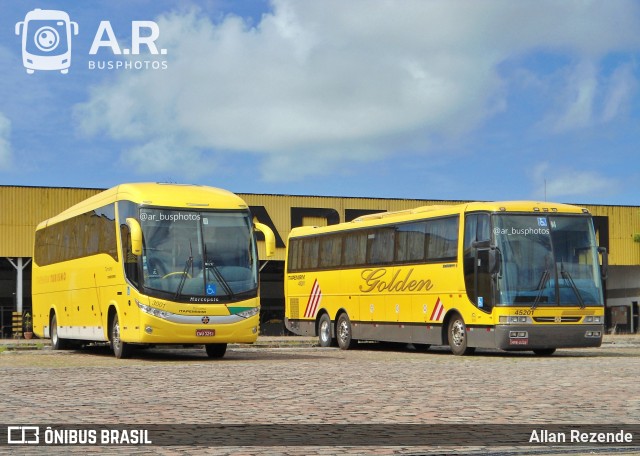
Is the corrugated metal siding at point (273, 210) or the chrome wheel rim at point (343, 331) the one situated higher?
the corrugated metal siding at point (273, 210)

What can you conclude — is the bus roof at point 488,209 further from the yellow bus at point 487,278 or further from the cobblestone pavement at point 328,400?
the cobblestone pavement at point 328,400

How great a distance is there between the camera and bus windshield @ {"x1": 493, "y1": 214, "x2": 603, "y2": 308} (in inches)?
975

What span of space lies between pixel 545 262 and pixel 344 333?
802 cm

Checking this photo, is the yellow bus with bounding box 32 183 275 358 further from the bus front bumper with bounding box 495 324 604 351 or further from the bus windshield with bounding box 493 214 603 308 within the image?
the bus front bumper with bounding box 495 324 604 351

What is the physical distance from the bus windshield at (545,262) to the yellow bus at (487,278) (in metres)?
0.02

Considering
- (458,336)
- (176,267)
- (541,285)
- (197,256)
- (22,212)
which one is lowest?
(458,336)

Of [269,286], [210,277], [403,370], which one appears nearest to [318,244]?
[210,277]

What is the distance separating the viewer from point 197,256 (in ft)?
75.9

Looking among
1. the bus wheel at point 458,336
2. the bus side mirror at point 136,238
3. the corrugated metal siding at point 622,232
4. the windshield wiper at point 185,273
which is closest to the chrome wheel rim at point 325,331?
the bus wheel at point 458,336

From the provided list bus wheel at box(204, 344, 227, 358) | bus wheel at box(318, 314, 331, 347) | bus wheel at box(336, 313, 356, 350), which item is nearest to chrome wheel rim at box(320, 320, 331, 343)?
bus wheel at box(318, 314, 331, 347)

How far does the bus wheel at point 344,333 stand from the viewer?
3112cm

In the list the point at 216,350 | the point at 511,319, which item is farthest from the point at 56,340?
the point at 511,319

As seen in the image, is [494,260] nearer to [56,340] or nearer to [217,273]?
[217,273]
